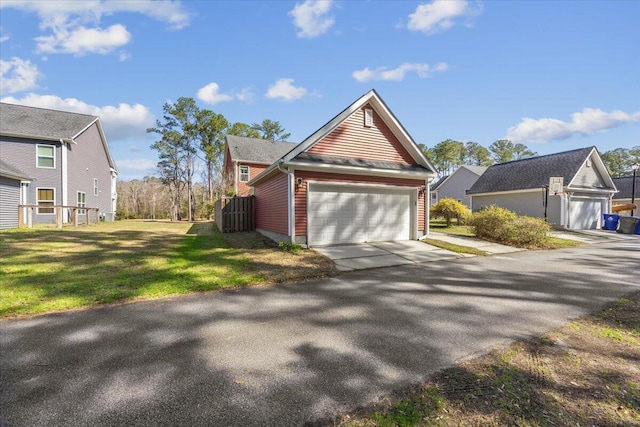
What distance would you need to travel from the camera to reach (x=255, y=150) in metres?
27.5

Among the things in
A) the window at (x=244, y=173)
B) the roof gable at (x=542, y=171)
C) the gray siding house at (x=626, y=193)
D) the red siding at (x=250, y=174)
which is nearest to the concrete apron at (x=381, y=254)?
the roof gable at (x=542, y=171)

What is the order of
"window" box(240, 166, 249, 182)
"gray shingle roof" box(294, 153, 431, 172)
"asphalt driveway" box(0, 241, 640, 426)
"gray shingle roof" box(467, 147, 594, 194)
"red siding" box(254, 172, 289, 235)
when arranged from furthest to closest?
"window" box(240, 166, 249, 182), "gray shingle roof" box(467, 147, 594, 194), "red siding" box(254, 172, 289, 235), "gray shingle roof" box(294, 153, 431, 172), "asphalt driveway" box(0, 241, 640, 426)

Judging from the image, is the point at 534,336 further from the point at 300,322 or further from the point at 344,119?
the point at 344,119

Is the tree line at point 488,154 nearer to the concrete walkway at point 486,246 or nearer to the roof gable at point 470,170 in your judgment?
the roof gable at point 470,170

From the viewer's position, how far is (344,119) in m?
11.4

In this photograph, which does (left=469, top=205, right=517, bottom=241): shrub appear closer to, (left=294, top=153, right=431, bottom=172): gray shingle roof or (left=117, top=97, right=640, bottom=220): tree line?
(left=294, top=153, right=431, bottom=172): gray shingle roof

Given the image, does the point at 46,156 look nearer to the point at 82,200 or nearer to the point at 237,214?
the point at 82,200

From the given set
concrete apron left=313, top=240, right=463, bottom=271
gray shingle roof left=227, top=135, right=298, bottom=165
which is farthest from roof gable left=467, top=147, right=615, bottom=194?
gray shingle roof left=227, top=135, right=298, bottom=165

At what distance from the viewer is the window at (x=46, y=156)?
18.8m

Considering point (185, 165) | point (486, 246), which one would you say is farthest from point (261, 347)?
point (185, 165)

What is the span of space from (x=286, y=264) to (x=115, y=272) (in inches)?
156

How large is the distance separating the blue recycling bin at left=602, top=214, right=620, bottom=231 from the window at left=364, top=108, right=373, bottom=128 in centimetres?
1953

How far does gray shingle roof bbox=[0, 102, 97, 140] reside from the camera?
1834 centimetres

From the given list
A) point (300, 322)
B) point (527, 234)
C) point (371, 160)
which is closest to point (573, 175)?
point (527, 234)
